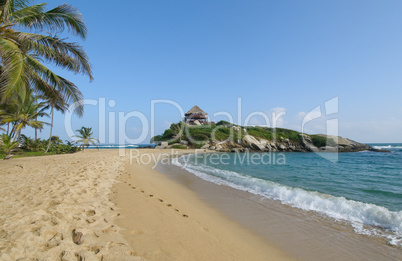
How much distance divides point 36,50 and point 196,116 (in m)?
49.5

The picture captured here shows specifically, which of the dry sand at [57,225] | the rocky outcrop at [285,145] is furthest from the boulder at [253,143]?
→ the dry sand at [57,225]

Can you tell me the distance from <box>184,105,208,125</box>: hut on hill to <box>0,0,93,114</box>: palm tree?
47001mm

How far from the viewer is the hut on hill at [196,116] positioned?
57.1 m

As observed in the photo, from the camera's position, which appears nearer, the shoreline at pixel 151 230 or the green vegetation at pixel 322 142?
the shoreline at pixel 151 230

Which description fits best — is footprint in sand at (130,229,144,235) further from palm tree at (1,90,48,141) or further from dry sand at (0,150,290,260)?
palm tree at (1,90,48,141)

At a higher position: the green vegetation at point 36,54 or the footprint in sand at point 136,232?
the green vegetation at point 36,54

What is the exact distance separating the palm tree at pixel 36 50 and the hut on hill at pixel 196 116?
47.0 m

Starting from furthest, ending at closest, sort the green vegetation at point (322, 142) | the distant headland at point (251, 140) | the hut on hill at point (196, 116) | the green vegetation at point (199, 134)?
1. the hut on hill at point (196, 116)
2. the green vegetation at point (322, 142)
3. the green vegetation at point (199, 134)
4. the distant headland at point (251, 140)

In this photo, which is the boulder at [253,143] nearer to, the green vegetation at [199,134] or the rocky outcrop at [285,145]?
the rocky outcrop at [285,145]

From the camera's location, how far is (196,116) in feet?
188

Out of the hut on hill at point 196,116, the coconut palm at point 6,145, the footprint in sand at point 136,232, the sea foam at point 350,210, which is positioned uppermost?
the hut on hill at point 196,116

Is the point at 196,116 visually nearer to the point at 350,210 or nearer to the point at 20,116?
the point at 20,116

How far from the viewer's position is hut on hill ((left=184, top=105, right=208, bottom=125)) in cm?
5712

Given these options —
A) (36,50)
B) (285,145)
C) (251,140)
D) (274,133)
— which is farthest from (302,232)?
(274,133)
